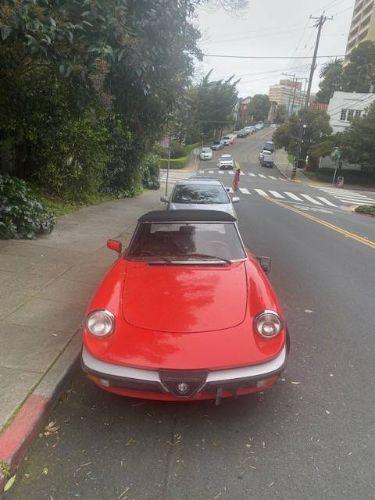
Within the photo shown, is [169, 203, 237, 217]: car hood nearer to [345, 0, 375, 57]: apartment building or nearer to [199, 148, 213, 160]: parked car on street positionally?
[199, 148, 213, 160]: parked car on street

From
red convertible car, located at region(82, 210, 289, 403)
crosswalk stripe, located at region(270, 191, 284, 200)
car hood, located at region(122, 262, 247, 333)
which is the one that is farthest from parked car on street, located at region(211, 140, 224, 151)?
car hood, located at region(122, 262, 247, 333)

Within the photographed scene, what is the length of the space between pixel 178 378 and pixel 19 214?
6.29 meters

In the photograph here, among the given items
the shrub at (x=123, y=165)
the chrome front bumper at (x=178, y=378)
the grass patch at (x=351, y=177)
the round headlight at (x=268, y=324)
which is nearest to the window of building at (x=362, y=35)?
the grass patch at (x=351, y=177)

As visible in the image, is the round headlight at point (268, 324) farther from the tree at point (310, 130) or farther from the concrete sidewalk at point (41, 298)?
the tree at point (310, 130)

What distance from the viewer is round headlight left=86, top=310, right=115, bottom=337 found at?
344 centimetres

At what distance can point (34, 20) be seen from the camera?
4180mm

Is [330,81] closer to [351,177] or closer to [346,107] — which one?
[346,107]

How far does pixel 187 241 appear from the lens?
474 centimetres

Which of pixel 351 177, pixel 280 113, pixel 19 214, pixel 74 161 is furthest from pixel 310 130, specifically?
pixel 280 113

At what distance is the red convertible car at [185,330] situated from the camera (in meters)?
3.11

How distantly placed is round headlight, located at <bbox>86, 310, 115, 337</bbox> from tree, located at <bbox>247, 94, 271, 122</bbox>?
149807 mm

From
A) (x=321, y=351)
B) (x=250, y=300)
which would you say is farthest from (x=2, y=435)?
(x=321, y=351)

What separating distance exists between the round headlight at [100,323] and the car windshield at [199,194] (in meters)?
6.74

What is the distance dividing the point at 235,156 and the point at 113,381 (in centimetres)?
7183
